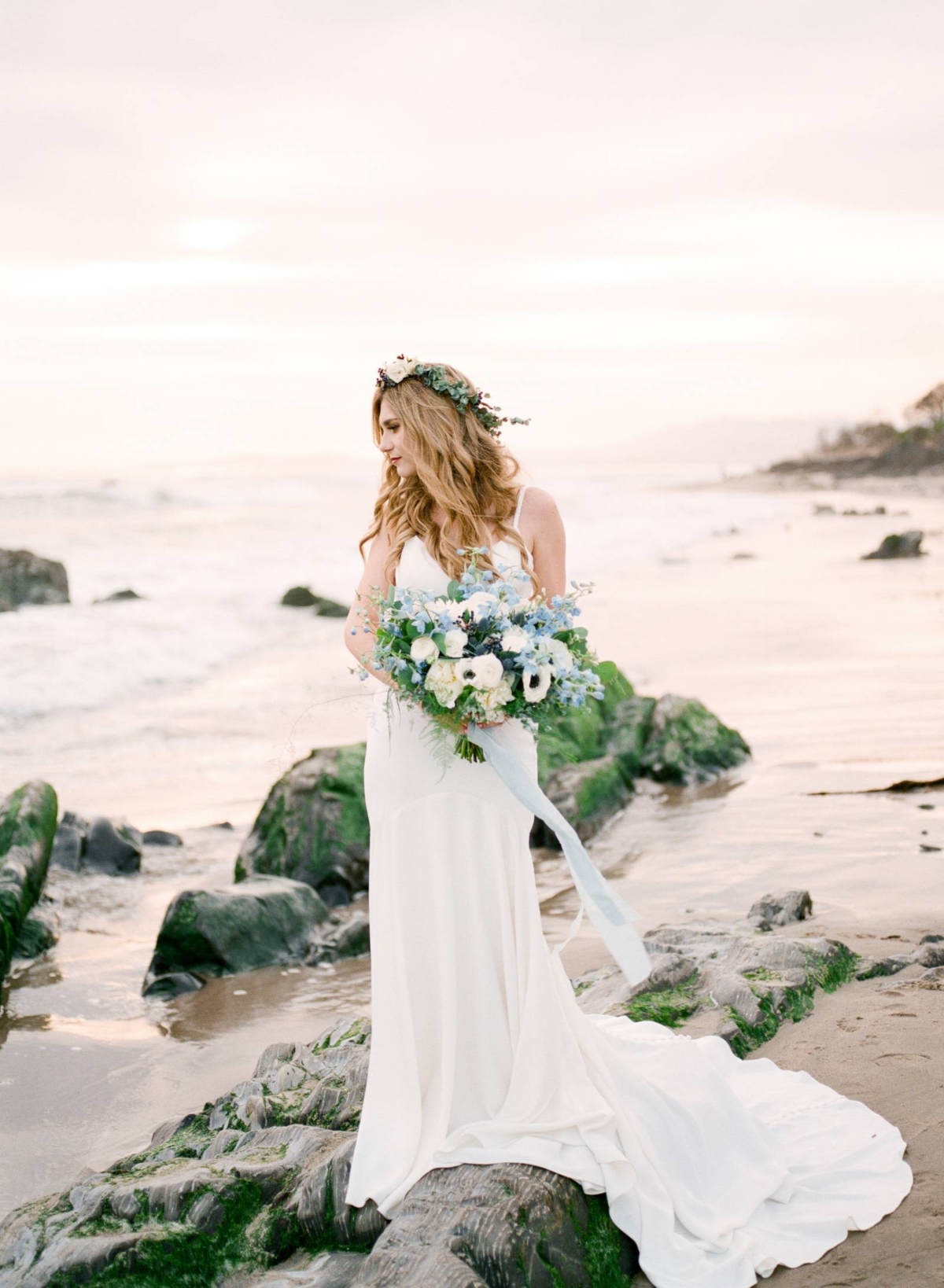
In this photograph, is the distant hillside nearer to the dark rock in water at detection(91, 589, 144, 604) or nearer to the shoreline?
the shoreline

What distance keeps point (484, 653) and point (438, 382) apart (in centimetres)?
122

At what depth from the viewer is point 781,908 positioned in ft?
23.2

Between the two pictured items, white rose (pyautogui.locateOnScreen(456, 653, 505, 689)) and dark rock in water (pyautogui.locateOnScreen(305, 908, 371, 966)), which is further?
dark rock in water (pyautogui.locateOnScreen(305, 908, 371, 966))

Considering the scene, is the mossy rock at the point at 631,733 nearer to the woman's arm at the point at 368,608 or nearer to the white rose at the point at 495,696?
the woman's arm at the point at 368,608

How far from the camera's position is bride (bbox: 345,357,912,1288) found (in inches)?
155

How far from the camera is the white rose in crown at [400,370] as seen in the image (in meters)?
4.64

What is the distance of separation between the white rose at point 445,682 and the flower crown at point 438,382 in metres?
1.21

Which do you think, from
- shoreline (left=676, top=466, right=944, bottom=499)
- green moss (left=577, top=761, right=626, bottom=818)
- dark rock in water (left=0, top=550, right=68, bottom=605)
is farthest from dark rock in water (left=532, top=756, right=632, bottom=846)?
shoreline (left=676, top=466, right=944, bottom=499)

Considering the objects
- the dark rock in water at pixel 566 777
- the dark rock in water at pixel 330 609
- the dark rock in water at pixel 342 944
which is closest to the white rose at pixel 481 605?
the dark rock in water at pixel 566 777

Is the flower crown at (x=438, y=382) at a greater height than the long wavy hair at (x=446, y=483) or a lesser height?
greater

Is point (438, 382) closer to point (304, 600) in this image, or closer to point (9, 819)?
point (9, 819)

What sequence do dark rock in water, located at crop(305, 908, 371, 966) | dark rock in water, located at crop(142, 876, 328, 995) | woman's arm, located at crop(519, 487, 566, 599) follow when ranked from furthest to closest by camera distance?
dark rock in water, located at crop(305, 908, 371, 966) < dark rock in water, located at crop(142, 876, 328, 995) < woman's arm, located at crop(519, 487, 566, 599)

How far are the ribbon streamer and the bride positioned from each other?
0.31 feet

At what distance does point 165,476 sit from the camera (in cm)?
5425
